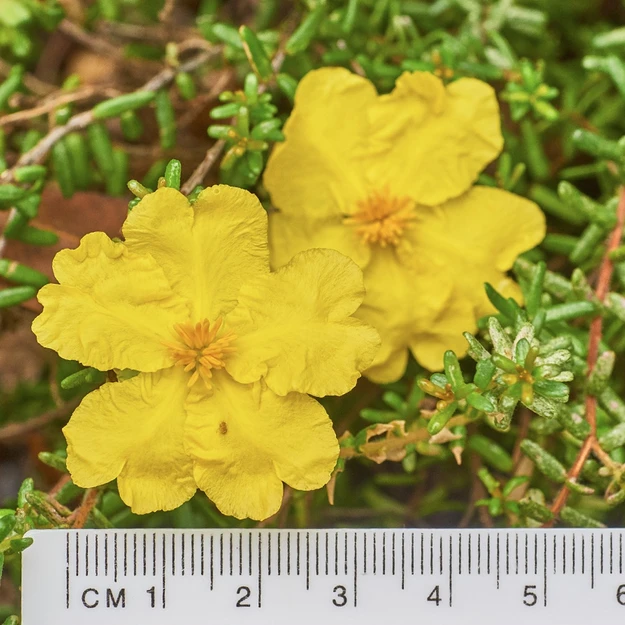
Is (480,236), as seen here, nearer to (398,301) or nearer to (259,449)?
(398,301)

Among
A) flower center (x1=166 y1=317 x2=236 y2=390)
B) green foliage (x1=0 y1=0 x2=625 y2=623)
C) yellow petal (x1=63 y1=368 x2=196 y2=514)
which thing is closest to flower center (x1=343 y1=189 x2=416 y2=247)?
green foliage (x1=0 y1=0 x2=625 y2=623)

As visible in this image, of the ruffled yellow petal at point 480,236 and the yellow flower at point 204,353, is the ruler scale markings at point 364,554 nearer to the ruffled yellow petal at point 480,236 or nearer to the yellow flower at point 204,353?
the yellow flower at point 204,353

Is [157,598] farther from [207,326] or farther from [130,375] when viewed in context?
[207,326]

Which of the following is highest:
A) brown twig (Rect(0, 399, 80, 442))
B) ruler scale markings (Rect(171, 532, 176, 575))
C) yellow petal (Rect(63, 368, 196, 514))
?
yellow petal (Rect(63, 368, 196, 514))

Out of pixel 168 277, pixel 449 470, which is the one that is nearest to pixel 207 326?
pixel 168 277

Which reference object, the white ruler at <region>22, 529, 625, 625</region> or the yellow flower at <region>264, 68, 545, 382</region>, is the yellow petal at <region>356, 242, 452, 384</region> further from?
the white ruler at <region>22, 529, 625, 625</region>
